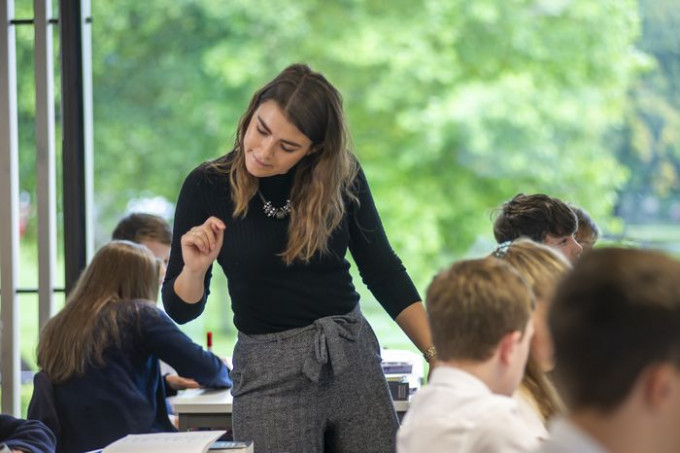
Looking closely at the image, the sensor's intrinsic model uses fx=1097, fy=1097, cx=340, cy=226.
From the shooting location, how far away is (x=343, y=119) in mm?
2609

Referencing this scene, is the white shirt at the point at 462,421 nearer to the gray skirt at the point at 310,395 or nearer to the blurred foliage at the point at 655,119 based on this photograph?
the gray skirt at the point at 310,395

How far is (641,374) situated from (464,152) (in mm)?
5807

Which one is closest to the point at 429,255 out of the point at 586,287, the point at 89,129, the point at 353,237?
the point at 89,129

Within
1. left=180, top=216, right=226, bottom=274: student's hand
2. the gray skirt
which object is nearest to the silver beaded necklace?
Result: left=180, top=216, right=226, bottom=274: student's hand

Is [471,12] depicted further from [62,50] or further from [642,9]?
[62,50]

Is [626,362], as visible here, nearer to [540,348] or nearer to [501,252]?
[540,348]

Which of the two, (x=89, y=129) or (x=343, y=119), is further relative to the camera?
(x=89, y=129)

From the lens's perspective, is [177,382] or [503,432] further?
[177,382]

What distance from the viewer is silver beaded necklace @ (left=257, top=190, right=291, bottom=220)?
2.56 m

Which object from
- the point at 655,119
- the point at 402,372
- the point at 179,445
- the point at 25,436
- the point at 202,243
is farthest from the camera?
the point at 655,119

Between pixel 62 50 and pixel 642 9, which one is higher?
pixel 642 9

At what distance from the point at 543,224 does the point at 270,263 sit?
86 cm

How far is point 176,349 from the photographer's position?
3.45 metres

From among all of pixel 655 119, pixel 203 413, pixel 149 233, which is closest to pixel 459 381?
pixel 203 413
